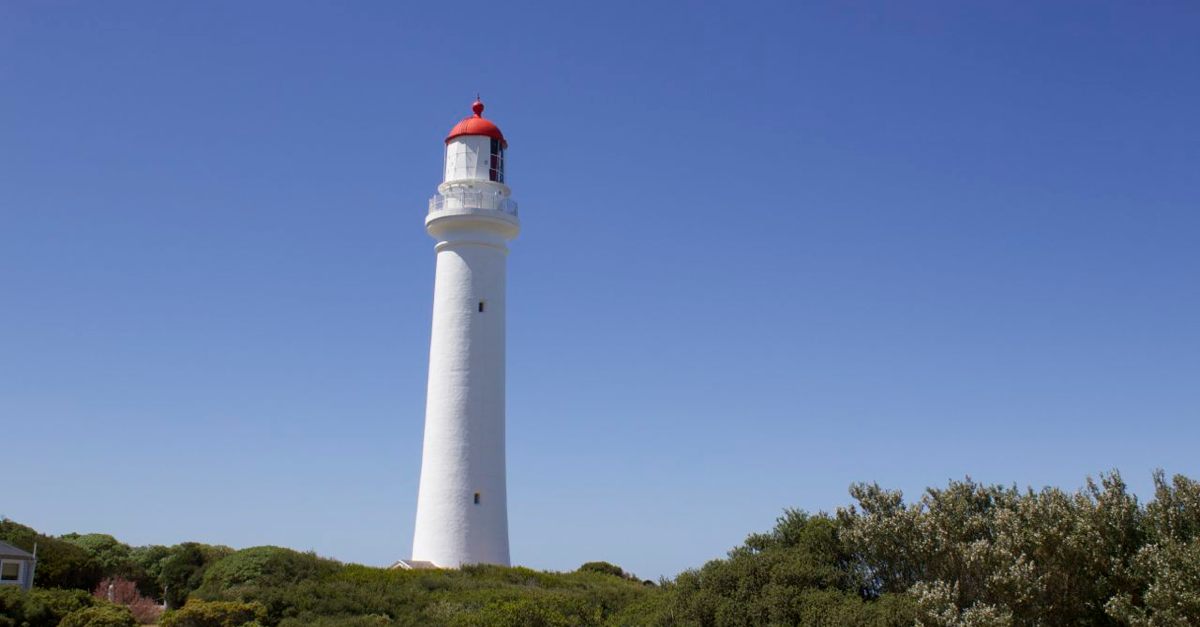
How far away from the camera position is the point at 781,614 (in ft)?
72.1

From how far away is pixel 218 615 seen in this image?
25.8 meters

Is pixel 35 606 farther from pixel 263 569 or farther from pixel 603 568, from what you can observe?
pixel 603 568

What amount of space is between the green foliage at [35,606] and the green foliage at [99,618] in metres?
0.77

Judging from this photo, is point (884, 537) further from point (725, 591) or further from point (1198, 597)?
point (1198, 597)

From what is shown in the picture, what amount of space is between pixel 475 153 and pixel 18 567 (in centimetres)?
1967

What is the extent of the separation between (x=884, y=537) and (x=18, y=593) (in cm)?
2290

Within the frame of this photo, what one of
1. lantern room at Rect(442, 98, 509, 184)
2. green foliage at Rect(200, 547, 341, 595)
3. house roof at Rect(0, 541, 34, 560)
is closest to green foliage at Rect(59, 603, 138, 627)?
green foliage at Rect(200, 547, 341, 595)

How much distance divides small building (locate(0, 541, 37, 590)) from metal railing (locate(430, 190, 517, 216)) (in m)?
16.7

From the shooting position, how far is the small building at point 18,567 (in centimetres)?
3269

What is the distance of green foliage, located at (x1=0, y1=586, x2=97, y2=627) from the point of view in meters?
27.4

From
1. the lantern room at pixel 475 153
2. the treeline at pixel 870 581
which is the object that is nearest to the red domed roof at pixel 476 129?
the lantern room at pixel 475 153

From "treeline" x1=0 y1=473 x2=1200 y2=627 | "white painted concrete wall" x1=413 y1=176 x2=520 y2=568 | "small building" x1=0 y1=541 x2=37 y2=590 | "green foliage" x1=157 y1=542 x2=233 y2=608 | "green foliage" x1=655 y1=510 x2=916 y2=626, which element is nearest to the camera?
"treeline" x1=0 y1=473 x2=1200 y2=627

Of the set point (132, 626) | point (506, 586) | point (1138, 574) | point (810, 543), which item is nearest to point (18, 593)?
point (132, 626)

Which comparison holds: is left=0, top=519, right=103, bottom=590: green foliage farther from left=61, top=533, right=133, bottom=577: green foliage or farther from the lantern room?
the lantern room
